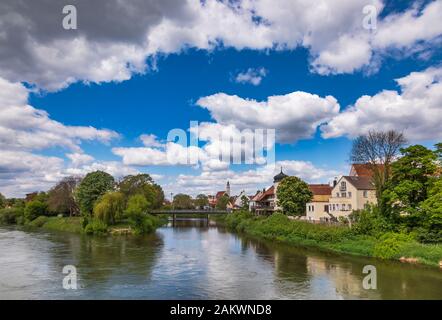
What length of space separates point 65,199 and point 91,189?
48.9 ft

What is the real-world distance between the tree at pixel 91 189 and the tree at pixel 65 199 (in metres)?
11.4

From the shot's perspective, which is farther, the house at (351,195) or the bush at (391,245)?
the house at (351,195)

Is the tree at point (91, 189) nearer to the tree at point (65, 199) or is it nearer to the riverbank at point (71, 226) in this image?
the riverbank at point (71, 226)

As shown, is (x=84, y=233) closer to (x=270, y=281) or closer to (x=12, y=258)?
(x=12, y=258)

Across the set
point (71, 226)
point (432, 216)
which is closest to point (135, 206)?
point (71, 226)

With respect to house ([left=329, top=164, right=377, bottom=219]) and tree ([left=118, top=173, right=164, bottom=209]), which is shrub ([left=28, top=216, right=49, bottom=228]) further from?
house ([left=329, top=164, right=377, bottom=219])

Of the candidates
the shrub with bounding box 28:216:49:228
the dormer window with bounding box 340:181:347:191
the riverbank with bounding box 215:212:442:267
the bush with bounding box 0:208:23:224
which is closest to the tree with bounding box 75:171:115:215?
the shrub with bounding box 28:216:49:228

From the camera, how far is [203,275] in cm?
2744

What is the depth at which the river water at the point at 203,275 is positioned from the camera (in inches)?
877

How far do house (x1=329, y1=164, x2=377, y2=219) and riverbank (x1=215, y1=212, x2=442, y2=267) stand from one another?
6.40 metres

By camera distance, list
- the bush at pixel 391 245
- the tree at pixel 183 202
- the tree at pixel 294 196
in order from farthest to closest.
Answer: the tree at pixel 183 202 → the tree at pixel 294 196 → the bush at pixel 391 245

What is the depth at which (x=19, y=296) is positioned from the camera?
70.7 ft

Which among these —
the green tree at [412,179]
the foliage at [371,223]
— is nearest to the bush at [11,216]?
the foliage at [371,223]
